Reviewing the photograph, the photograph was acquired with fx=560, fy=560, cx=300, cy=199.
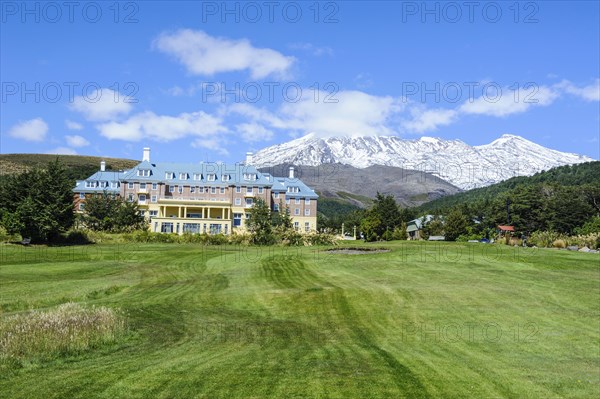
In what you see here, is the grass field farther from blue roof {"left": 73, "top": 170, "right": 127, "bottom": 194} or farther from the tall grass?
blue roof {"left": 73, "top": 170, "right": 127, "bottom": 194}

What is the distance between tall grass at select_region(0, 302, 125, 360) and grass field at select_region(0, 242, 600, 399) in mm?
460

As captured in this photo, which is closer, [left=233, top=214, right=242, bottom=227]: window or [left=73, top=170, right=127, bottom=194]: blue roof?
[left=233, top=214, right=242, bottom=227]: window

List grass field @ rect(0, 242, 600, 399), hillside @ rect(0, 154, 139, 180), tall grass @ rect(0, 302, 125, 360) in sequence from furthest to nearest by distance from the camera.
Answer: hillside @ rect(0, 154, 139, 180) < tall grass @ rect(0, 302, 125, 360) < grass field @ rect(0, 242, 600, 399)

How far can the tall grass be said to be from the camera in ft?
41.3

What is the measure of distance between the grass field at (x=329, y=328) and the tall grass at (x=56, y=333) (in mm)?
460

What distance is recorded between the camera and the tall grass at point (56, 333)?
41.3 ft

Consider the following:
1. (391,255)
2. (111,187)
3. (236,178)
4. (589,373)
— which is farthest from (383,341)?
(111,187)

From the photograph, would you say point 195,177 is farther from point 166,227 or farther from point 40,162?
point 40,162

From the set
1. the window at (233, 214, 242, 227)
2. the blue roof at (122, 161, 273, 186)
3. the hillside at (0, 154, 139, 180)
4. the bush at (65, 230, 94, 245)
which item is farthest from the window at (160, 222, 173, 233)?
the hillside at (0, 154, 139, 180)

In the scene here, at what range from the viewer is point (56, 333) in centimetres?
1352

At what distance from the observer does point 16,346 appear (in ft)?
41.2

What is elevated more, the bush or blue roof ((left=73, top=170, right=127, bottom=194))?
blue roof ((left=73, top=170, right=127, bottom=194))

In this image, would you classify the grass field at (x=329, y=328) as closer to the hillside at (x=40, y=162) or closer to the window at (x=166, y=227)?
the window at (x=166, y=227)

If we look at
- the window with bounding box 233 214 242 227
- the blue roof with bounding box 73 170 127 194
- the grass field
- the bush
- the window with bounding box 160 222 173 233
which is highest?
the blue roof with bounding box 73 170 127 194
